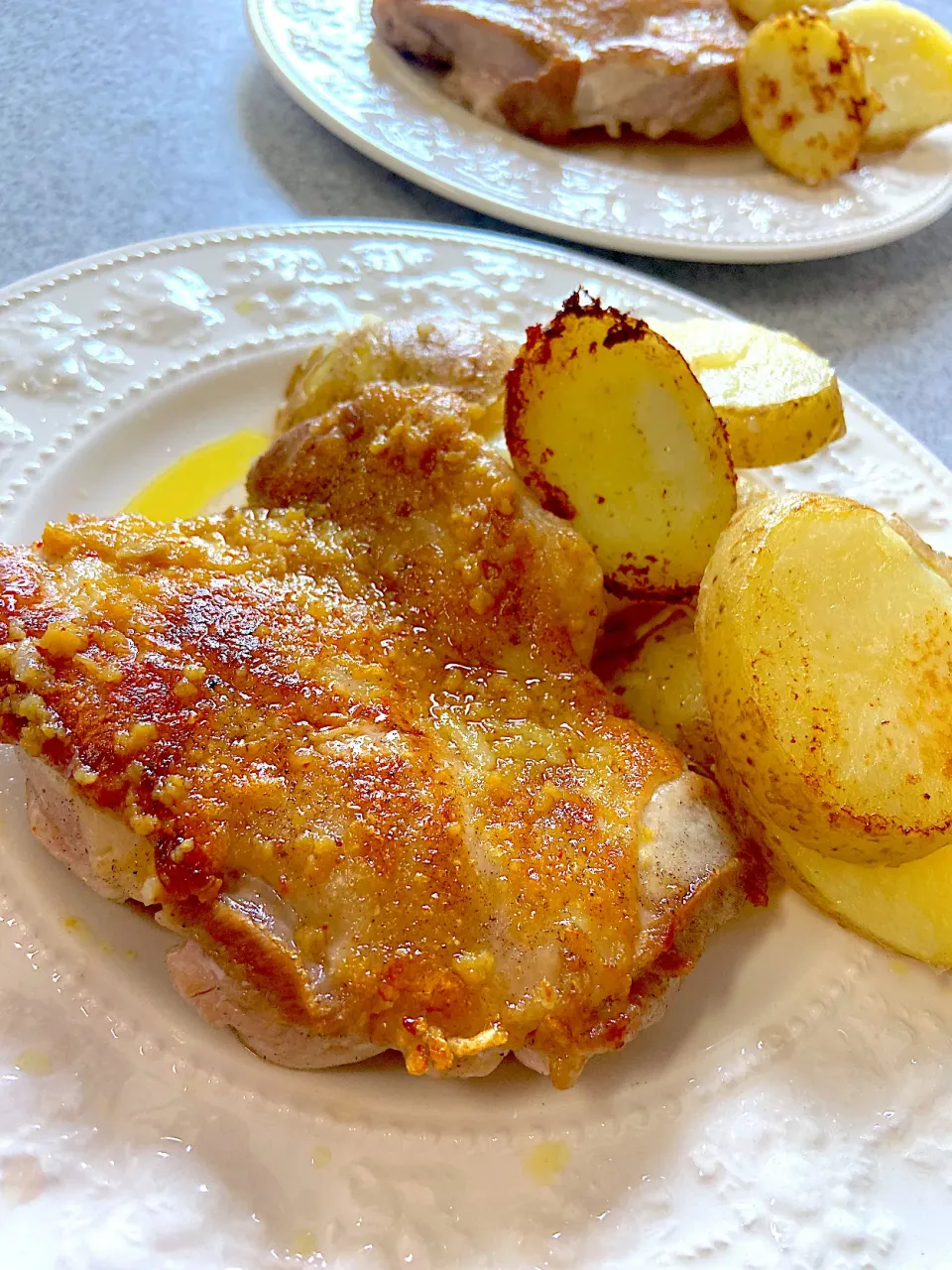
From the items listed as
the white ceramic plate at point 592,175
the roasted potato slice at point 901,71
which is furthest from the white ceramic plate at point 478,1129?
the roasted potato slice at point 901,71

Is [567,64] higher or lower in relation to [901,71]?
lower

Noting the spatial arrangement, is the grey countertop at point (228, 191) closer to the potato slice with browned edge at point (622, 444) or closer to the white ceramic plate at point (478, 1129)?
the potato slice with browned edge at point (622, 444)

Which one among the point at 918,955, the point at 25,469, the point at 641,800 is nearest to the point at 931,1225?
the point at 918,955

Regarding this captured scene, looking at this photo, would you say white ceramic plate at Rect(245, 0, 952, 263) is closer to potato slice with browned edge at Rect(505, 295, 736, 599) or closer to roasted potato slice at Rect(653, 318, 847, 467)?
roasted potato slice at Rect(653, 318, 847, 467)

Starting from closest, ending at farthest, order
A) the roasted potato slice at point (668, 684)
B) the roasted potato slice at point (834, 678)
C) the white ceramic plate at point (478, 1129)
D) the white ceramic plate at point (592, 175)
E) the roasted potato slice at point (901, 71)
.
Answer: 1. the white ceramic plate at point (478, 1129)
2. the roasted potato slice at point (834, 678)
3. the roasted potato slice at point (668, 684)
4. the white ceramic plate at point (592, 175)
5. the roasted potato slice at point (901, 71)

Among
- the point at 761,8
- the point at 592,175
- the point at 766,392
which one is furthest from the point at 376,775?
the point at 761,8

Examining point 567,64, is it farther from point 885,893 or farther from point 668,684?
point 885,893
